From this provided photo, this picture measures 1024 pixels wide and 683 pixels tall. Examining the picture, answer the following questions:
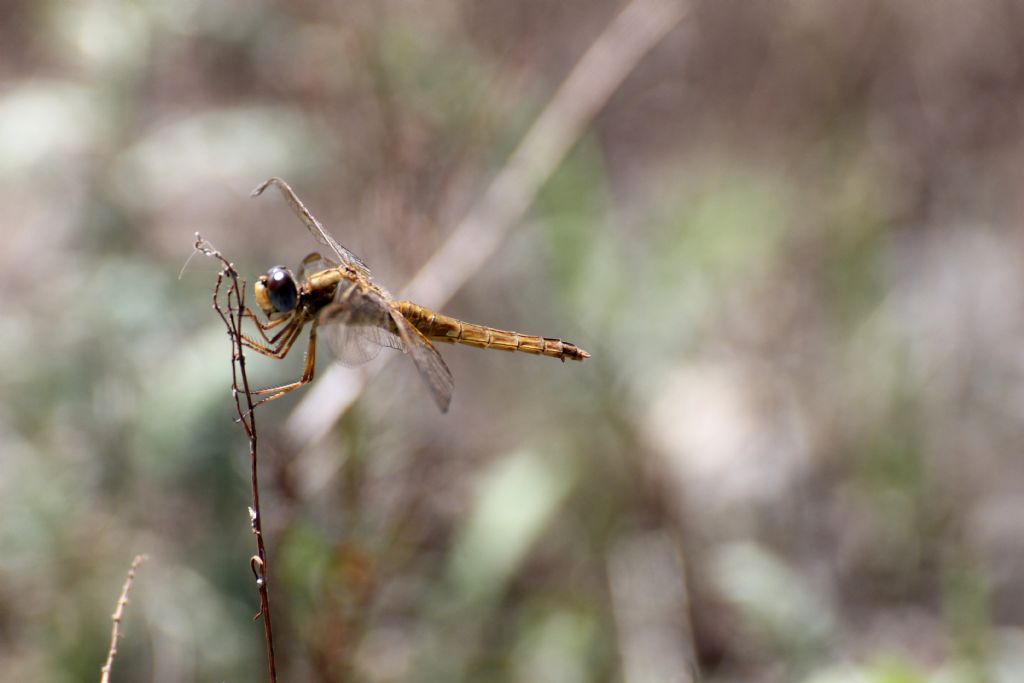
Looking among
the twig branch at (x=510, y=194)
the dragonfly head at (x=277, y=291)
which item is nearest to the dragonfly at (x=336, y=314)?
the dragonfly head at (x=277, y=291)

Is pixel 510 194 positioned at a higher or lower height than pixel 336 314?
higher

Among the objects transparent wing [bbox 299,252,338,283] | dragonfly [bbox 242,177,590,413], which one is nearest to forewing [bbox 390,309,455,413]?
dragonfly [bbox 242,177,590,413]

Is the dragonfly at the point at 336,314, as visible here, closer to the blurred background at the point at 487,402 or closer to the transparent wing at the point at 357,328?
the transparent wing at the point at 357,328

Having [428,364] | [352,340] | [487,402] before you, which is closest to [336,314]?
[352,340]

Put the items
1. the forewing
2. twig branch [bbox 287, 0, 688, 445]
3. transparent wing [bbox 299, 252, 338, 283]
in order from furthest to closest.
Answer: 1. twig branch [bbox 287, 0, 688, 445]
2. transparent wing [bbox 299, 252, 338, 283]
3. the forewing

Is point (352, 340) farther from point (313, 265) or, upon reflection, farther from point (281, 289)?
point (313, 265)

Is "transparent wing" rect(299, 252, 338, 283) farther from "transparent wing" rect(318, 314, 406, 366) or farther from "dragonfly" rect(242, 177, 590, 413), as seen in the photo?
"transparent wing" rect(318, 314, 406, 366)
